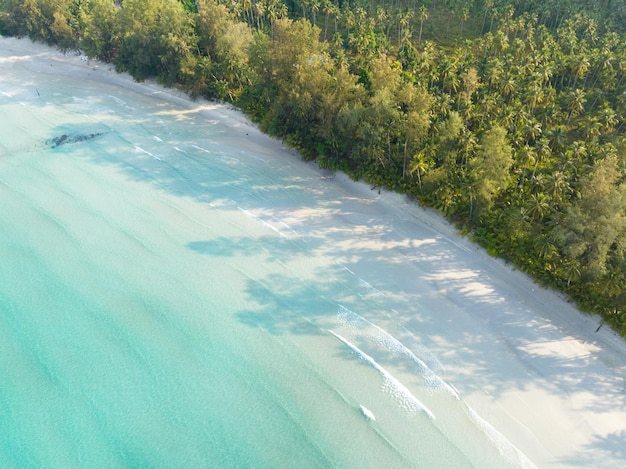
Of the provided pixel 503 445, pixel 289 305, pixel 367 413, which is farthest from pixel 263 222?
pixel 503 445

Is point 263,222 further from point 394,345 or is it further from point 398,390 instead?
point 398,390

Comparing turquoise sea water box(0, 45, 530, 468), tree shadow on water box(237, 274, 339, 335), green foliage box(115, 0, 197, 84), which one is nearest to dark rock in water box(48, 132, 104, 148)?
turquoise sea water box(0, 45, 530, 468)

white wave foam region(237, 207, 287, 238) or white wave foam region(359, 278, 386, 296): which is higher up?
white wave foam region(237, 207, 287, 238)

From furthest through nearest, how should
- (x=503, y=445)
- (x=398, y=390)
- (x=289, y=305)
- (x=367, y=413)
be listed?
(x=289, y=305), (x=398, y=390), (x=367, y=413), (x=503, y=445)

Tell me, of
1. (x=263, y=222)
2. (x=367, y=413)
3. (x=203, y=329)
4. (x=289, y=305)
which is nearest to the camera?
(x=367, y=413)

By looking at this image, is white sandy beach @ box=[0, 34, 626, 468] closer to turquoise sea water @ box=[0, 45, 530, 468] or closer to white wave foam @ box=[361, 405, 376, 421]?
turquoise sea water @ box=[0, 45, 530, 468]

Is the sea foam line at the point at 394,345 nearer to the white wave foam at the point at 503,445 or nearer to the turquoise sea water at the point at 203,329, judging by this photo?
the turquoise sea water at the point at 203,329
